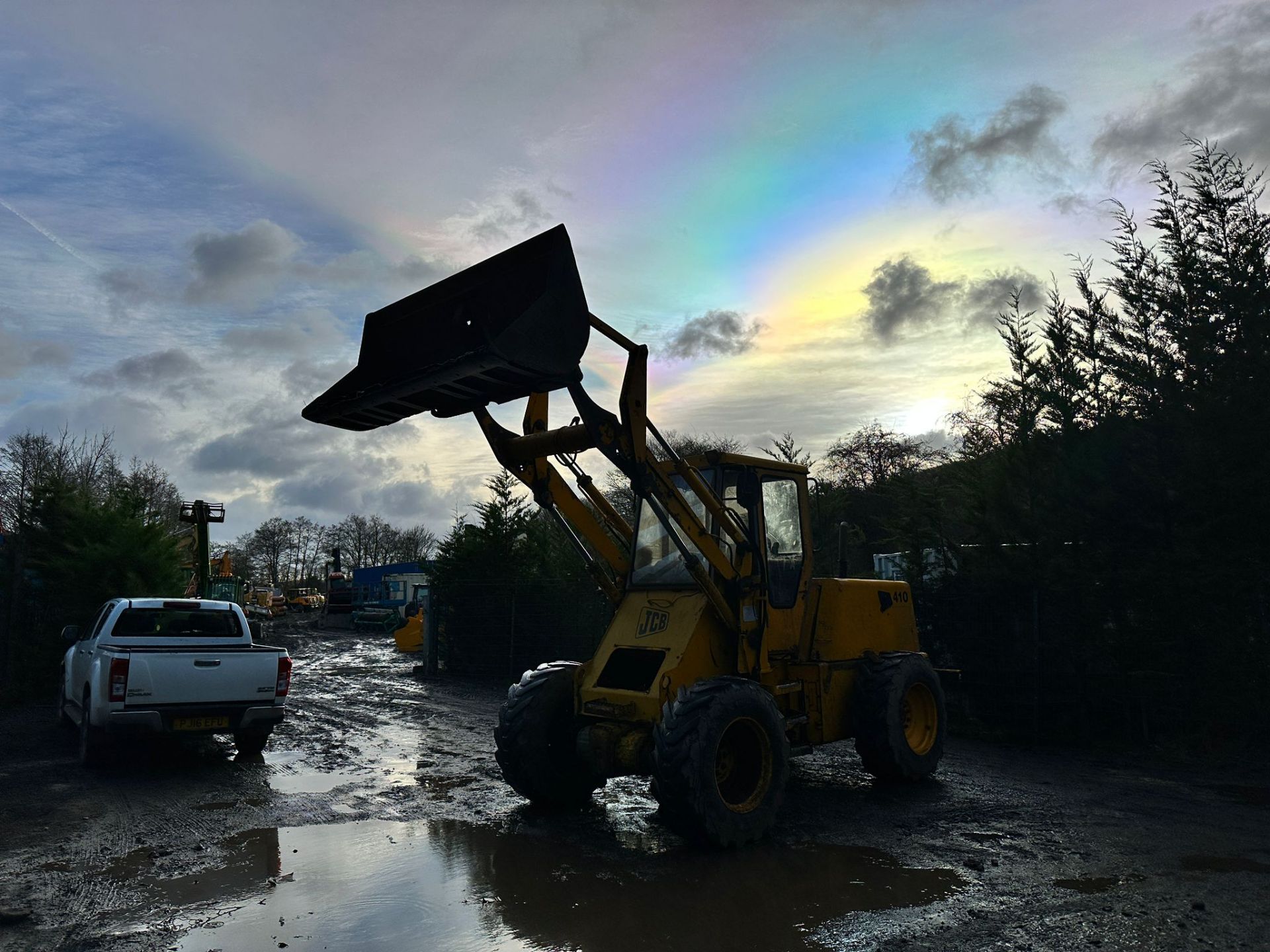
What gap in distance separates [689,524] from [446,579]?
1517cm

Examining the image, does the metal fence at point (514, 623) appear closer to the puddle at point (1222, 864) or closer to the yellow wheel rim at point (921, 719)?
the yellow wheel rim at point (921, 719)

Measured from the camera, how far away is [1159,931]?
187 inches

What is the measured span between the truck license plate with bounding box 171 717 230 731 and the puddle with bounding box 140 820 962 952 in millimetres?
3062

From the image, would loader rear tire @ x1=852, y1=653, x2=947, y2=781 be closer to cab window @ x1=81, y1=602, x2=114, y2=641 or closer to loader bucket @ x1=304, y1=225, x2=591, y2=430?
loader bucket @ x1=304, y1=225, x2=591, y2=430

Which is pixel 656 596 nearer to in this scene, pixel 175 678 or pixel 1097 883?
pixel 1097 883

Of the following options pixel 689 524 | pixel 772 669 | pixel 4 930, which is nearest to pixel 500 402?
pixel 689 524

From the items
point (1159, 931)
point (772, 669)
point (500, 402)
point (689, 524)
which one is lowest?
point (1159, 931)

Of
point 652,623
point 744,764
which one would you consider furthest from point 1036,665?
point 652,623

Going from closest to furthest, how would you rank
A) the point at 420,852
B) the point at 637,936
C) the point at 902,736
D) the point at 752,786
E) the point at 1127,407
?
the point at 637,936, the point at 420,852, the point at 752,786, the point at 902,736, the point at 1127,407

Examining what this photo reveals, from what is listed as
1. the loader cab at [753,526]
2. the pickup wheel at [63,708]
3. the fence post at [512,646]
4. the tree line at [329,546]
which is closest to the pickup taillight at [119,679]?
the pickup wheel at [63,708]

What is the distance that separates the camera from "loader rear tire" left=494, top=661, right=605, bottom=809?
737cm

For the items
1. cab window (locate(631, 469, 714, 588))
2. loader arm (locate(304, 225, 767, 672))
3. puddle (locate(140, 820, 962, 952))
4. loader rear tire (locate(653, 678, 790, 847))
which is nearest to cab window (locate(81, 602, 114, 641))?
puddle (locate(140, 820, 962, 952))

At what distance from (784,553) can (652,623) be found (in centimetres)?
A: 144

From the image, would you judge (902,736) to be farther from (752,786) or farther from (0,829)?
(0,829)
